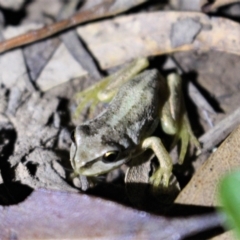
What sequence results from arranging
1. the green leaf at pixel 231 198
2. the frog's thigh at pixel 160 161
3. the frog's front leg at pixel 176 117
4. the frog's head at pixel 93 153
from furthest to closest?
the frog's front leg at pixel 176 117 → the frog's thigh at pixel 160 161 → the frog's head at pixel 93 153 → the green leaf at pixel 231 198

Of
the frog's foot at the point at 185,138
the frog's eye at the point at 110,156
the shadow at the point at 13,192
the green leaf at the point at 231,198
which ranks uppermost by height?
the green leaf at the point at 231,198

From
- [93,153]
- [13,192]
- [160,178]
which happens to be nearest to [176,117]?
[160,178]

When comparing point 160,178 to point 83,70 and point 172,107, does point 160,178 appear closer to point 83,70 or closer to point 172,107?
point 172,107

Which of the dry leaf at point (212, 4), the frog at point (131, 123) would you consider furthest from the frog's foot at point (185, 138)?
the dry leaf at point (212, 4)

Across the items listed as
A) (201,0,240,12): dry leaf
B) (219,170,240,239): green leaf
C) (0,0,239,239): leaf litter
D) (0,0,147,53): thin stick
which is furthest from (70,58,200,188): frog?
(219,170,240,239): green leaf

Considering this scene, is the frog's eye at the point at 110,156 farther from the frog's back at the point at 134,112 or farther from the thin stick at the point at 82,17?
the thin stick at the point at 82,17

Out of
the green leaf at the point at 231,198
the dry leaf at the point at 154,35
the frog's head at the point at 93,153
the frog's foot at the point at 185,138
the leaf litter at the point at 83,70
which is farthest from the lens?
the dry leaf at the point at 154,35

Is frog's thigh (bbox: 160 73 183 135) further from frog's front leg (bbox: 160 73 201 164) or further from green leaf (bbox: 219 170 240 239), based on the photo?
green leaf (bbox: 219 170 240 239)

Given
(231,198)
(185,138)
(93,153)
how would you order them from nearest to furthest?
1. (231,198)
2. (93,153)
3. (185,138)
